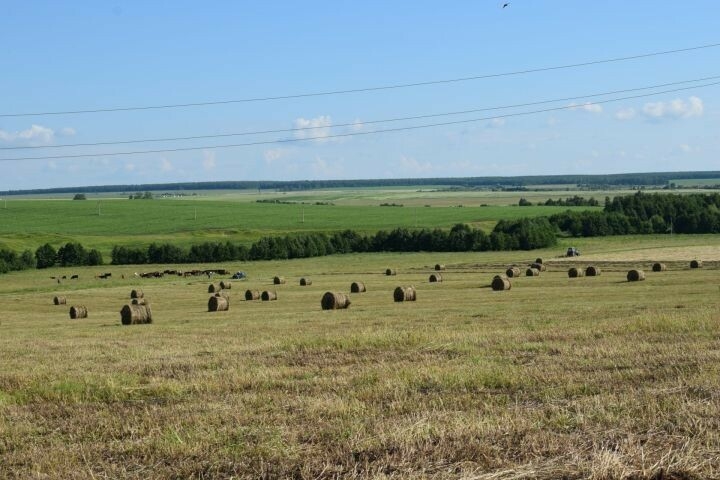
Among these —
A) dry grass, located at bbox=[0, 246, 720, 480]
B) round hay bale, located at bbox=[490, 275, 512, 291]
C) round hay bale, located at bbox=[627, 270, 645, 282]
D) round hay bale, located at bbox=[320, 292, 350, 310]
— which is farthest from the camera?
round hay bale, located at bbox=[627, 270, 645, 282]

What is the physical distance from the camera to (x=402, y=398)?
34.1 ft

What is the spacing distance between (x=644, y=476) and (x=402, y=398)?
4062mm

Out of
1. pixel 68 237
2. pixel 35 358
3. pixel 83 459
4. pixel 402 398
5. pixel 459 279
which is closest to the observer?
pixel 83 459

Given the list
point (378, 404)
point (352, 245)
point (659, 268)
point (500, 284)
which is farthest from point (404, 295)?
point (352, 245)

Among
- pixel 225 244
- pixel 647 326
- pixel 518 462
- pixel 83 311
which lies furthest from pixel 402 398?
pixel 225 244

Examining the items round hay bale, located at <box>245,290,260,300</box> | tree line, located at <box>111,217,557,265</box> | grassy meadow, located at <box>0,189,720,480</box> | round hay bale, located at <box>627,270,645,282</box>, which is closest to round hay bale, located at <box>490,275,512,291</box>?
round hay bale, located at <box>627,270,645,282</box>

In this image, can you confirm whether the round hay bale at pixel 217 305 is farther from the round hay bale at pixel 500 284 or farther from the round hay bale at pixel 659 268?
the round hay bale at pixel 659 268

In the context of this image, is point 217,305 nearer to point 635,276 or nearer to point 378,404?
point 635,276

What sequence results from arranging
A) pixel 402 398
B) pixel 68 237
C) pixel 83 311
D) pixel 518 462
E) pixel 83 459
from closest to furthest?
pixel 518 462, pixel 83 459, pixel 402 398, pixel 83 311, pixel 68 237

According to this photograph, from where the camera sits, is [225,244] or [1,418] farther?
[225,244]

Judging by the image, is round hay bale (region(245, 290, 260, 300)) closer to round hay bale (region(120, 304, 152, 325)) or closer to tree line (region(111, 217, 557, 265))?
round hay bale (region(120, 304, 152, 325))

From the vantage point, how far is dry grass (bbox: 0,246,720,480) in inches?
290

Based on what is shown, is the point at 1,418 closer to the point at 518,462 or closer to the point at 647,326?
the point at 518,462

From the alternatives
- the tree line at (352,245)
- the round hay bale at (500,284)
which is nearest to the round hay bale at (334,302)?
the round hay bale at (500,284)
